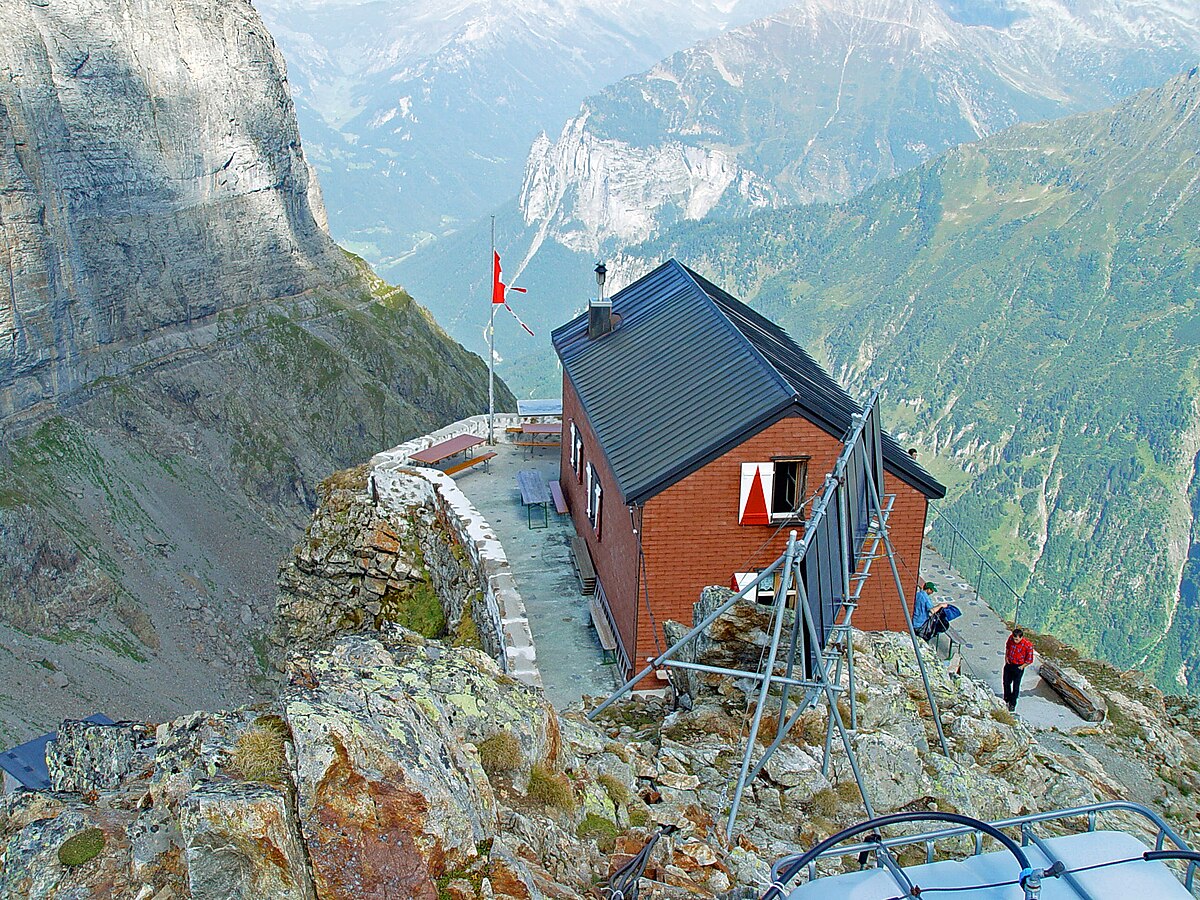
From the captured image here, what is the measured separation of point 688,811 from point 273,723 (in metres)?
5.49

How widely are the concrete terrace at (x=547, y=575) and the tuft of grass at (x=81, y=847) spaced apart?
1340 centimetres

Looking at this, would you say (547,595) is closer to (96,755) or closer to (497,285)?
(497,285)

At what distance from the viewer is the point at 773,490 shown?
21.2 meters

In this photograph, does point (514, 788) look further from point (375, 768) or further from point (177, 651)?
point (177, 651)

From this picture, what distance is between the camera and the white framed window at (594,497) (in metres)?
25.2

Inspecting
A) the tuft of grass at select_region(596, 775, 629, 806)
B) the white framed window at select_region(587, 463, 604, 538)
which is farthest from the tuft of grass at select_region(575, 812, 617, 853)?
the white framed window at select_region(587, 463, 604, 538)

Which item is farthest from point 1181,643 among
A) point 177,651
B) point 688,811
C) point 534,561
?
point 688,811

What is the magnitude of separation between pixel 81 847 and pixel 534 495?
2265 centimetres

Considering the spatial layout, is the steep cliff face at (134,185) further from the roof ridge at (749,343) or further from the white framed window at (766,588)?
the white framed window at (766,588)

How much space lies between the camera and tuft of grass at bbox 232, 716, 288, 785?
8.02 m

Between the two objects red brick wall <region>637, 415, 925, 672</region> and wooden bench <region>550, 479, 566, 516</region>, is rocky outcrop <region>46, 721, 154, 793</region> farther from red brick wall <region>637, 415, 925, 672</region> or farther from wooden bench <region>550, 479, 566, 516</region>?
wooden bench <region>550, 479, 566, 516</region>

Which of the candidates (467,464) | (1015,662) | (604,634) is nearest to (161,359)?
(467,464)

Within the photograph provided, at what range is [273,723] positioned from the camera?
29.1 feet

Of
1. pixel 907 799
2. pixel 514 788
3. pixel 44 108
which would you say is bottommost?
pixel 907 799
